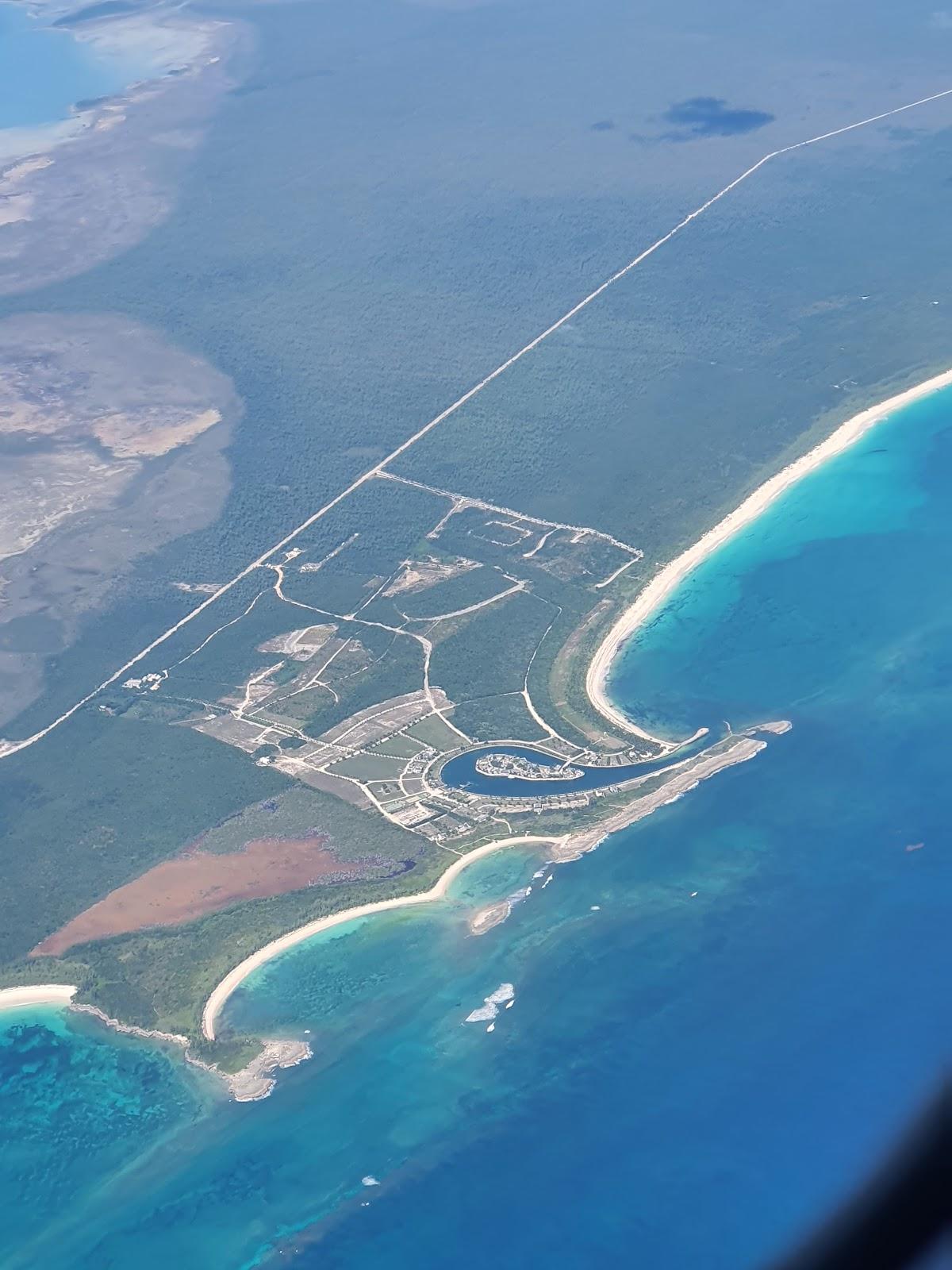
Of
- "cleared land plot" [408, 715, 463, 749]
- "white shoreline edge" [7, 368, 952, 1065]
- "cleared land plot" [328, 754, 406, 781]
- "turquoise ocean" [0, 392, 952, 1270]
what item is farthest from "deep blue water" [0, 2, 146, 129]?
"turquoise ocean" [0, 392, 952, 1270]

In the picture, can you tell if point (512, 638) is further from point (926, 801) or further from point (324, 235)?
point (324, 235)

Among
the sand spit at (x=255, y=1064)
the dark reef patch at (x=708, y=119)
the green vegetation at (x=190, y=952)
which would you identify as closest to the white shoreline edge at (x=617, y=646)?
the green vegetation at (x=190, y=952)

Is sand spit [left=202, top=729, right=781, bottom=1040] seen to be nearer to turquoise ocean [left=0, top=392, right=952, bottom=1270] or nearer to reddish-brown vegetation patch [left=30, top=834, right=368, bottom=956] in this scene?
turquoise ocean [left=0, top=392, right=952, bottom=1270]

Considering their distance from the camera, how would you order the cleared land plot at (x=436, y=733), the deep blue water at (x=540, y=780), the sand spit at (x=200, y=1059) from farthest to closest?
the cleared land plot at (x=436, y=733) < the deep blue water at (x=540, y=780) < the sand spit at (x=200, y=1059)

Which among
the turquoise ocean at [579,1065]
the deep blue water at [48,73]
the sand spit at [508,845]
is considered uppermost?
the deep blue water at [48,73]

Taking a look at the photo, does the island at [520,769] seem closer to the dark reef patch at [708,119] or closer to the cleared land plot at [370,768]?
the cleared land plot at [370,768]

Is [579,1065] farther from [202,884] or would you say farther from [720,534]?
[720,534]
